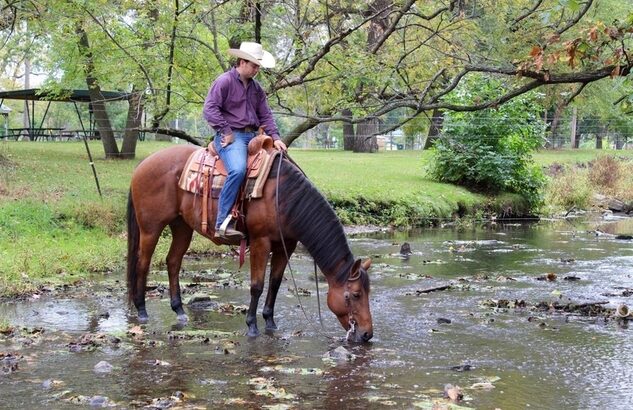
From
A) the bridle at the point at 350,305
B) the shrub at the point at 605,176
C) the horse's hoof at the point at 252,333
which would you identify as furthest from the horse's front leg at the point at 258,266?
the shrub at the point at 605,176

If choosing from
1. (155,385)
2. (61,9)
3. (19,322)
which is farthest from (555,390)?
(61,9)

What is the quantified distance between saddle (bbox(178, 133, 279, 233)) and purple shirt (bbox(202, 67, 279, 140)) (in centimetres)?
27

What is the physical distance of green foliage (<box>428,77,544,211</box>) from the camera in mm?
21531

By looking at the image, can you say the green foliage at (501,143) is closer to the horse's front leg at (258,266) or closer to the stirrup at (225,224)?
the horse's front leg at (258,266)

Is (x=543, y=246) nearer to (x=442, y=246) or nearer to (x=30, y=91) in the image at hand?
(x=442, y=246)

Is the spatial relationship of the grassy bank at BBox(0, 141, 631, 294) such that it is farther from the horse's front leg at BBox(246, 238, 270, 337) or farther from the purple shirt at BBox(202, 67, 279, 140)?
the purple shirt at BBox(202, 67, 279, 140)

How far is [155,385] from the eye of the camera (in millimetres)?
5914

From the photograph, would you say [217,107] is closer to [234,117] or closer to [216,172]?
[234,117]

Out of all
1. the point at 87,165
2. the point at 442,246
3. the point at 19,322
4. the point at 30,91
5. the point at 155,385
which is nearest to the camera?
the point at 155,385

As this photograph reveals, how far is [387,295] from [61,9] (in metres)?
9.29

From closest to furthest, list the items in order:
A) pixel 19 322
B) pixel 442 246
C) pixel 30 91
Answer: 1. pixel 19 322
2. pixel 442 246
3. pixel 30 91

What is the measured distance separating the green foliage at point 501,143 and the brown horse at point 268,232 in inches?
542

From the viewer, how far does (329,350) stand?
7223mm

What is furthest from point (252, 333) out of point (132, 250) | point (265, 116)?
point (265, 116)
